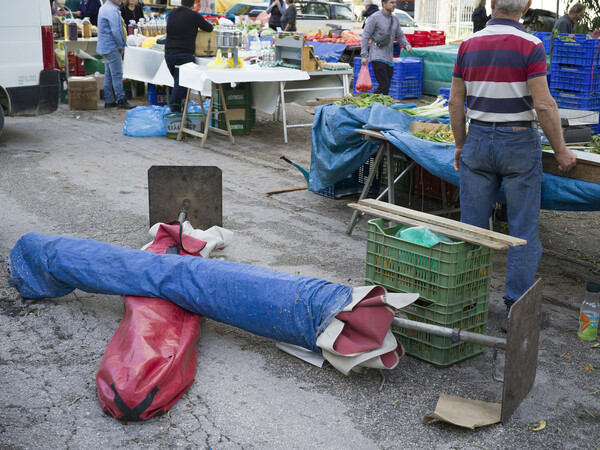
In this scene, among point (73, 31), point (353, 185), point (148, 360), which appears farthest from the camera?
point (73, 31)

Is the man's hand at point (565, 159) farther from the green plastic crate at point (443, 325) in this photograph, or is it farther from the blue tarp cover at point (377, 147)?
the green plastic crate at point (443, 325)

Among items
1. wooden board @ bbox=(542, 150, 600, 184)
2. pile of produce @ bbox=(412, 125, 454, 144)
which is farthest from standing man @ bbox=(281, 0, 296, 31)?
wooden board @ bbox=(542, 150, 600, 184)

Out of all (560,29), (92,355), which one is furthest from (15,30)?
(560,29)

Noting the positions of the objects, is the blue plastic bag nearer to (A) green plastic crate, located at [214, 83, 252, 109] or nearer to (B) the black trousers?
(A) green plastic crate, located at [214, 83, 252, 109]

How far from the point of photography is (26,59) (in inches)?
355

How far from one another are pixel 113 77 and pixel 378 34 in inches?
190

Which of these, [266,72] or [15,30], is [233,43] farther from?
[15,30]

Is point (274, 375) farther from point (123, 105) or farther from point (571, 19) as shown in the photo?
point (571, 19)

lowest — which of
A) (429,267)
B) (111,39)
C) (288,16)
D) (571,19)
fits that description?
(429,267)

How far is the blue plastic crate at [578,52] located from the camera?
32.3 feet

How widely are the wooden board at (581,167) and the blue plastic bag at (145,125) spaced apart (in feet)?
23.2

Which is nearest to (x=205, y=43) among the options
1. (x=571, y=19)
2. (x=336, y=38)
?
(x=336, y=38)

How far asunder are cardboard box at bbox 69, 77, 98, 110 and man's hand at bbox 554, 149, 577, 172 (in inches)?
397

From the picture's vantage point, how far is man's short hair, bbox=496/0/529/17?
3.94m
